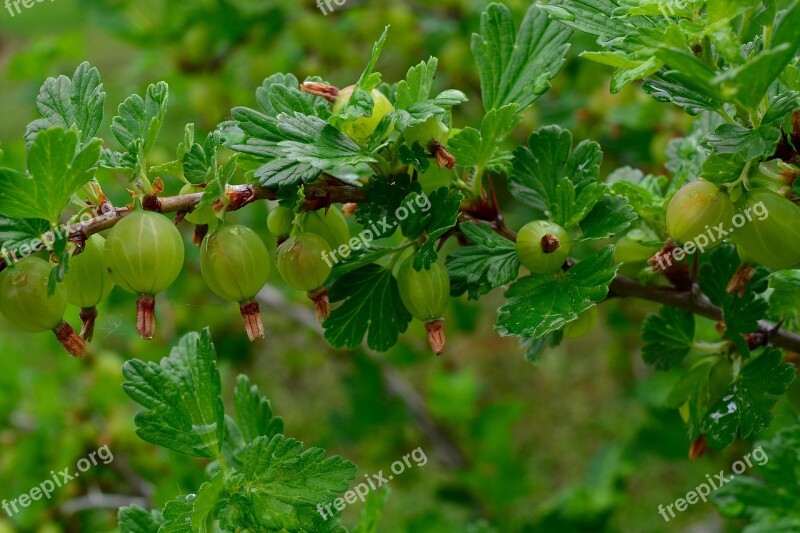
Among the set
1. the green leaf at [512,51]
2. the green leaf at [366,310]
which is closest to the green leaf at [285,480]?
the green leaf at [366,310]

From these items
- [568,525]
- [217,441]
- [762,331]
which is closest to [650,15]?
[762,331]

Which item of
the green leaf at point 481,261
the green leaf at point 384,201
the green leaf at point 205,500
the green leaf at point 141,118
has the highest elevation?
the green leaf at point 141,118

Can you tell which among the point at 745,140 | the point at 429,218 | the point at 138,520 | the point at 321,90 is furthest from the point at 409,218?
the point at 138,520

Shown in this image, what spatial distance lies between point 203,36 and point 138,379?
1278mm

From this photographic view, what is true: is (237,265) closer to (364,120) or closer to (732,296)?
(364,120)

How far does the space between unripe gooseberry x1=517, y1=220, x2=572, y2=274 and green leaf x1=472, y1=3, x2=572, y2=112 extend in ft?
0.37

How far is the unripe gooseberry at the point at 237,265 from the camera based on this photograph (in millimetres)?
552

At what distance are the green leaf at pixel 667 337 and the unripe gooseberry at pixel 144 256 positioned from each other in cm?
44

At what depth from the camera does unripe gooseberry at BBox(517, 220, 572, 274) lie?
60 cm

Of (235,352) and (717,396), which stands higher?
(235,352)

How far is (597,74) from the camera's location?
1651 mm

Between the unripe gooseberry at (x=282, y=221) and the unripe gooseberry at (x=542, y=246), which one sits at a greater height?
the unripe gooseberry at (x=282, y=221)

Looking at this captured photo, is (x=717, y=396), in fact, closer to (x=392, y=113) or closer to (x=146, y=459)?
(x=392, y=113)

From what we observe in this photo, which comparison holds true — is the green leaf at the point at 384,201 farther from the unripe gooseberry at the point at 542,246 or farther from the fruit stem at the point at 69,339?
the fruit stem at the point at 69,339
